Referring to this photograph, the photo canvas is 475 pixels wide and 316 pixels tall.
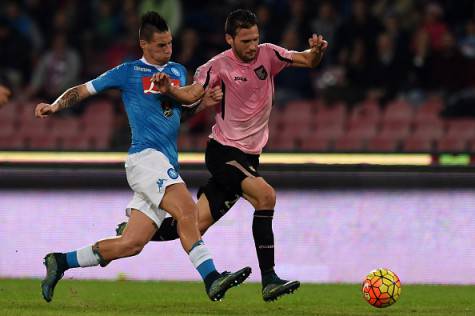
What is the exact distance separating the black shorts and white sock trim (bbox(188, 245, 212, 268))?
32.9 inches

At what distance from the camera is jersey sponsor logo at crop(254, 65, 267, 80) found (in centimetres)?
917

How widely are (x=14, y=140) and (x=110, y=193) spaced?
13.2 ft

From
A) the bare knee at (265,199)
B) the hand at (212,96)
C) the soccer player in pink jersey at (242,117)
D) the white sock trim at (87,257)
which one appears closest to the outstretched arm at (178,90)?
the hand at (212,96)

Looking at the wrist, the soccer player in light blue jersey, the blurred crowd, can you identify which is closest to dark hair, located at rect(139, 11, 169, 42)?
the soccer player in light blue jersey

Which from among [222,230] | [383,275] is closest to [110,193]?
[222,230]

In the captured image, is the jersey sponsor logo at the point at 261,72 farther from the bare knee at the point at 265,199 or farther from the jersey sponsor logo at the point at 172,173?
the jersey sponsor logo at the point at 172,173

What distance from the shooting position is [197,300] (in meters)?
9.43

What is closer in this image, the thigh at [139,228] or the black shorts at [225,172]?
the thigh at [139,228]

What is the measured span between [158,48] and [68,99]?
75 centimetres

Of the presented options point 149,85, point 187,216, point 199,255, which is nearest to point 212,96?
point 149,85

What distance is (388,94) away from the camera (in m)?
14.9

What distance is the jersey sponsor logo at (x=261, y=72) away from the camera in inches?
361

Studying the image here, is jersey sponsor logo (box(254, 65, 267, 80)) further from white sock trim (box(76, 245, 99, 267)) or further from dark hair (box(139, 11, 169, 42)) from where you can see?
white sock trim (box(76, 245, 99, 267))

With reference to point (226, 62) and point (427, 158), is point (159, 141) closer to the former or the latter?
point (226, 62)
